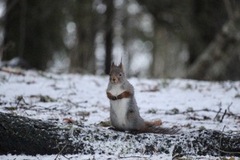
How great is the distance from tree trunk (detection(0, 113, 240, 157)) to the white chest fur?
0.34 feet

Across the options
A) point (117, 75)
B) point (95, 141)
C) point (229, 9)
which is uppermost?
point (229, 9)

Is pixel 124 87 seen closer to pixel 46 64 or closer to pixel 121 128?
pixel 121 128

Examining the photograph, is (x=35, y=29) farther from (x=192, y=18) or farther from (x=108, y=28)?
(x=192, y=18)

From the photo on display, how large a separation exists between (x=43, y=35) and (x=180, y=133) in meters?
5.75

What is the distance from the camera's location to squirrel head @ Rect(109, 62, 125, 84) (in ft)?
8.63

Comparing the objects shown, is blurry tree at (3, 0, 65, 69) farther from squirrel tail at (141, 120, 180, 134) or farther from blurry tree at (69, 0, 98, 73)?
squirrel tail at (141, 120, 180, 134)

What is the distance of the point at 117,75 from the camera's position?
2650 mm

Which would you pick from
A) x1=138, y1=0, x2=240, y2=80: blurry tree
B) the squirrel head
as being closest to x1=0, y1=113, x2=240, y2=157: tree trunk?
the squirrel head

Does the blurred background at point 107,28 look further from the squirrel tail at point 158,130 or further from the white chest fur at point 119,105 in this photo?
the white chest fur at point 119,105

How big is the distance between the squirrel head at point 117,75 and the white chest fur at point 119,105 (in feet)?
0.13

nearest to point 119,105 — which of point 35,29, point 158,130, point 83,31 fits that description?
point 158,130

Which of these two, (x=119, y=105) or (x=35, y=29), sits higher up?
(x=35, y=29)

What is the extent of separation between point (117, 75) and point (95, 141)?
18.0 inches

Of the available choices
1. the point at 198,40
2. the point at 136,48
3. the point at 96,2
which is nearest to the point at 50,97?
the point at 96,2
